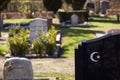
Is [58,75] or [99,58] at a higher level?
[99,58]

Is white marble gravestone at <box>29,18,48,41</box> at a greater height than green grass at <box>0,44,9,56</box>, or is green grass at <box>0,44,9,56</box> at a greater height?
white marble gravestone at <box>29,18,48,41</box>

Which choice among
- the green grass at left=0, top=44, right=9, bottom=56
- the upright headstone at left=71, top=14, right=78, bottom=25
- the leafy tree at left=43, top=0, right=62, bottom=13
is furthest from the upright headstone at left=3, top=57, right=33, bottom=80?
the leafy tree at left=43, top=0, right=62, bottom=13

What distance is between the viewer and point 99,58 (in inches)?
198

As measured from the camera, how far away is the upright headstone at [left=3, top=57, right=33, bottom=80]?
6.34 m


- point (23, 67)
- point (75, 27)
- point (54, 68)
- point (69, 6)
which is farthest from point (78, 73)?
point (69, 6)

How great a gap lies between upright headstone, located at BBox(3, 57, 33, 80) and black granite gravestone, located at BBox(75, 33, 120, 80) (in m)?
1.48

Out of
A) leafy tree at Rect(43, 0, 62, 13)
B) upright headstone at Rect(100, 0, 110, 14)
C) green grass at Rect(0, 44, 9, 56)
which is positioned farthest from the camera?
upright headstone at Rect(100, 0, 110, 14)

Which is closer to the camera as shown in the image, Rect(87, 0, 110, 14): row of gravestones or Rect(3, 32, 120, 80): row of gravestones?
Rect(3, 32, 120, 80): row of gravestones

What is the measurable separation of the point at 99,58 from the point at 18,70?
187cm

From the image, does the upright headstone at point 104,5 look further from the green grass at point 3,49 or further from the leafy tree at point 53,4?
the green grass at point 3,49

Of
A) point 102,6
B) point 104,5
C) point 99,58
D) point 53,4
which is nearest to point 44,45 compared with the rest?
point 99,58

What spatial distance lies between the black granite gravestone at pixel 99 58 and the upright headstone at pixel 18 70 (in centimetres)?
148

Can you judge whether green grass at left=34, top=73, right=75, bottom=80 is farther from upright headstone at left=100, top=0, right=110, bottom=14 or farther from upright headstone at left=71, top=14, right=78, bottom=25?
upright headstone at left=100, top=0, right=110, bottom=14

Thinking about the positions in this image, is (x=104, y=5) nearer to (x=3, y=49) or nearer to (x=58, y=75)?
(x=3, y=49)
